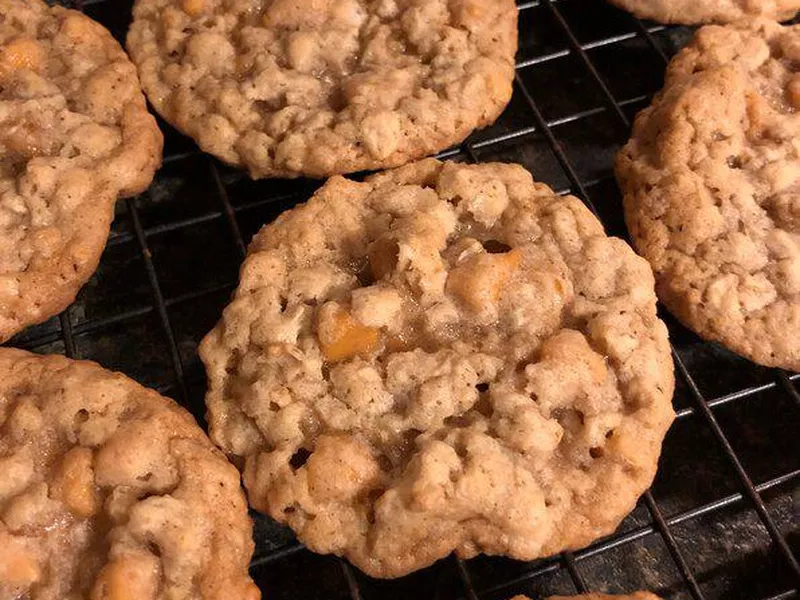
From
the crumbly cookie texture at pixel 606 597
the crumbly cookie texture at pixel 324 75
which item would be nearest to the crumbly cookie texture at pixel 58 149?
the crumbly cookie texture at pixel 324 75

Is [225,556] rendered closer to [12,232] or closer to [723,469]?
[12,232]

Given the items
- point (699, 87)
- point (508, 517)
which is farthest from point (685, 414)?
point (699, 87)

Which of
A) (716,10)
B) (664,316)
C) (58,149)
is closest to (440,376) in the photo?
(664,316)

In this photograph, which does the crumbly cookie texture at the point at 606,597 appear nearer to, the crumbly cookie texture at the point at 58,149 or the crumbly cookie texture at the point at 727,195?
the crumbly cookie texture at the point at 727,195

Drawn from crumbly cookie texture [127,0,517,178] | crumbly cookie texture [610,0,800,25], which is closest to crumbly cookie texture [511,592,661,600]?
crumbly cookie texture [127,0,517,178]

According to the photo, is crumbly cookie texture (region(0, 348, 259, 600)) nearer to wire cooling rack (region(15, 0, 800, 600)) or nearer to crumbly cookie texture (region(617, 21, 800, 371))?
wire cooling rack (region(15, 0, 800, 600))

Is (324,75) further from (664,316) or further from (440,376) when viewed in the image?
(664,316)

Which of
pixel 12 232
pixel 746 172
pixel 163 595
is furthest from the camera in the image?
pixel 746 172
